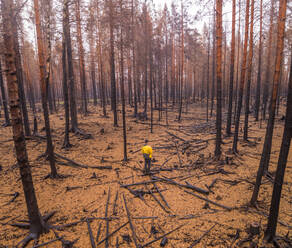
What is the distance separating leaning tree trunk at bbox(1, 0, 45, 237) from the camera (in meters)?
3.56

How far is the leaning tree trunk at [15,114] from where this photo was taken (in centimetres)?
356

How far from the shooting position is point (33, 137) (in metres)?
12.5

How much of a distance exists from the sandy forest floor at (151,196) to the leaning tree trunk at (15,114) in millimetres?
753

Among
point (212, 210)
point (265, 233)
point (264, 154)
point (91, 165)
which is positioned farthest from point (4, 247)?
point (264, 154)

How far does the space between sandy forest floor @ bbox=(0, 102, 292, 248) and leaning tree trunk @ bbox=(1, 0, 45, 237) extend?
75cm

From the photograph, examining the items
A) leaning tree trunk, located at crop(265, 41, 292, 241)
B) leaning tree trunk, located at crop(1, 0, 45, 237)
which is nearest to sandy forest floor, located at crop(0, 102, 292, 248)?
leaning tree trunk, located at crop(265, 41, 292, 241)

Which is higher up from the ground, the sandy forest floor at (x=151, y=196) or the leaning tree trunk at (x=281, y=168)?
the leaning tree trunk at (x=281, y=168)

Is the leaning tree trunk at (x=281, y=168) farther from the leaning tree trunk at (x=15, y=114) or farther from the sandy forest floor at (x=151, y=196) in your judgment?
the leaning tree trunk at (x=15, y=114)

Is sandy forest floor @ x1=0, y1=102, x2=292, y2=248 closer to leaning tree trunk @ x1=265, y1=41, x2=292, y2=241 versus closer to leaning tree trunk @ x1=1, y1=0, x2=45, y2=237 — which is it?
leaning tree trunk @ x1=265, y1=41, x2=292, y2=241

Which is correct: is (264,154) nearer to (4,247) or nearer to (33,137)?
(4,247)

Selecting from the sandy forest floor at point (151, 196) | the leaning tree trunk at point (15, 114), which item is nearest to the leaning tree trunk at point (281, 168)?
the sandy forest floor at point (151, 196)

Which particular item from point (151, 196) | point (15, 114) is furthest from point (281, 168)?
point (15, 114)

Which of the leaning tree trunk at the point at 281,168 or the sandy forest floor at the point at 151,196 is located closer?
the leaning tree trunk at the point at 281,168

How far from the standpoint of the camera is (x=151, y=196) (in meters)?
6.45
